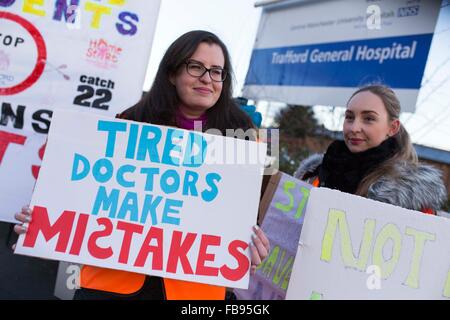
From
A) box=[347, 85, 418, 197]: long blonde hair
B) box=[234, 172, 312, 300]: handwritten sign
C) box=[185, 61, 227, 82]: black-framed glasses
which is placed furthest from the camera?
box=[234, 172, 312, 300]: handwritten sign

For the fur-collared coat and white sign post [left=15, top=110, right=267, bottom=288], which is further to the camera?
the fur-collared coat

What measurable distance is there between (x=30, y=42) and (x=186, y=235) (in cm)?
164

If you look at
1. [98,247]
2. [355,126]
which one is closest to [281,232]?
[355,126]

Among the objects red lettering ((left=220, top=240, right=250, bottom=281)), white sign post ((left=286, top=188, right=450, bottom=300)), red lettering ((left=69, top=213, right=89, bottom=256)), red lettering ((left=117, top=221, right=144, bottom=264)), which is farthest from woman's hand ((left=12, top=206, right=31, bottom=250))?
white sign post ((left=286, top=188, right=450, bottom=300))

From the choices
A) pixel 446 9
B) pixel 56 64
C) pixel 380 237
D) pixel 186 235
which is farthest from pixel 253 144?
pixel 446 9

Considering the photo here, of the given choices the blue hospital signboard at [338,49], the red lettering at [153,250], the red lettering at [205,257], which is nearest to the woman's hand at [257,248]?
the red lettering at [205,257]

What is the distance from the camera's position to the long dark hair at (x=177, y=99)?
1479 mm

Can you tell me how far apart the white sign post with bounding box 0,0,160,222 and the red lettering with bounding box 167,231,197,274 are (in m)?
1.35

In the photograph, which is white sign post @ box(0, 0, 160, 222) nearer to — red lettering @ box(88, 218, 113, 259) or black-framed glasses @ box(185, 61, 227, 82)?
black-framed glasses @ box(185, 61, 227, 82)

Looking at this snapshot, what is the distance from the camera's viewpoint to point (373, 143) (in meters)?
1.73

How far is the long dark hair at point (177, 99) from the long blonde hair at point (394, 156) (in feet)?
1.62

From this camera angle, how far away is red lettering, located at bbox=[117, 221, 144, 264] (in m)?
1.30

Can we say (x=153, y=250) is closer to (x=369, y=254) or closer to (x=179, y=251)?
(x=179, y=251)

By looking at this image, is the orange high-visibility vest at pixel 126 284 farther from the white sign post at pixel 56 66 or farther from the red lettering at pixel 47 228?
the white sign post at pixel 56 66
